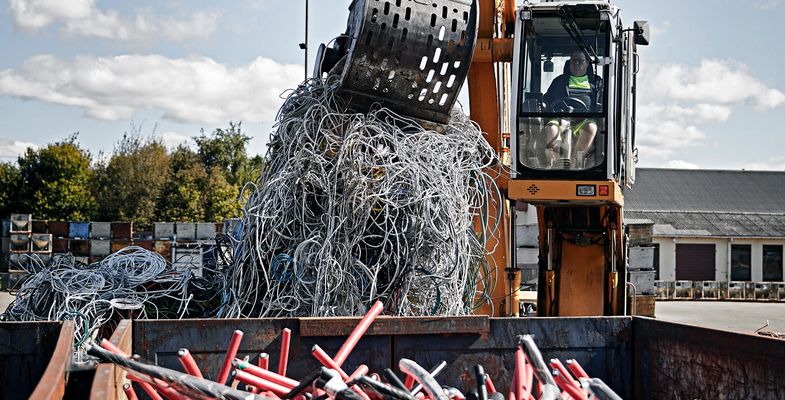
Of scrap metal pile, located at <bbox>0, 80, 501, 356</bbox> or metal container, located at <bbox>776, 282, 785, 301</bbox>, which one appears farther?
metal container, located at <bbox>776, 282, 785, 301</bbox>

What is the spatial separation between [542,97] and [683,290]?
23.5 metres

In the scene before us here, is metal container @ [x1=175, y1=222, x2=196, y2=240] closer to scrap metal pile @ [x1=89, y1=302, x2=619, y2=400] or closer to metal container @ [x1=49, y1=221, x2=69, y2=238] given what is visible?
metal container @ [x1=49, y1=221, x2=69, y2=238]

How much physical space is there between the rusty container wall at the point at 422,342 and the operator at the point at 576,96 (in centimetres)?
244

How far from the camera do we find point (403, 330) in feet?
14.3

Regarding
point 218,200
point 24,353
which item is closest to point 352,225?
point 24,353

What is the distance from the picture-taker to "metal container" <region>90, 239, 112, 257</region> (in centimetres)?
1742

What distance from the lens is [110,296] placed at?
243 inches

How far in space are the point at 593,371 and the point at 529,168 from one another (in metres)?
2.57

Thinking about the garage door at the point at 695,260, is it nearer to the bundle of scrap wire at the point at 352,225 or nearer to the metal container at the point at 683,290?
the metal container at the point at 683,290

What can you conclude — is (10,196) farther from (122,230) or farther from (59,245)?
(122,230)

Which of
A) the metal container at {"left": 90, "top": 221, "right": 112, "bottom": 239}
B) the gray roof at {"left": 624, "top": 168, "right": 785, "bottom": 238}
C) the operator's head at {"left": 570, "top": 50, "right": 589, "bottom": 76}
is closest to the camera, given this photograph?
the operator's head at {"left": 570, "top": 50, "right": 589, "bottom": 76}

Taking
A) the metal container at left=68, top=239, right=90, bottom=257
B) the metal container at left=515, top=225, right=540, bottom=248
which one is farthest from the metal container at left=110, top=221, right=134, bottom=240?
the metal container at left=515, top=225, right=540, bottom=248

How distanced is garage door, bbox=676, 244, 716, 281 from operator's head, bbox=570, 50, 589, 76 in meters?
26.5

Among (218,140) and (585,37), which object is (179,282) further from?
(218,140)
